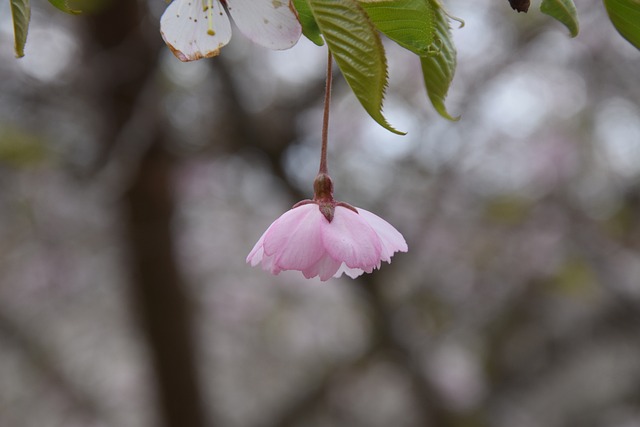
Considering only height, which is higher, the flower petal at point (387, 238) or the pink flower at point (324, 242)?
the pink flower at point (324, 242)

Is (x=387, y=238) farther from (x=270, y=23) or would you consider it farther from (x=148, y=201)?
(x=148, y=201)

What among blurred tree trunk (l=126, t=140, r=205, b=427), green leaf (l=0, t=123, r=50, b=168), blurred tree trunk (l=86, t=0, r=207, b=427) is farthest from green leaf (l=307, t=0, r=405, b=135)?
blurred tree trunk (l=126, t=140, r=205, b=427)

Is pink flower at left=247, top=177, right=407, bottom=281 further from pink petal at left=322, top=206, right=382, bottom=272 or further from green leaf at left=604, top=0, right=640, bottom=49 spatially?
green leaf at left=604, top=0, right=640, bottom=49

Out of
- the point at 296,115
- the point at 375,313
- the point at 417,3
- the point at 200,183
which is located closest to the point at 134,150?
the point at 296,115

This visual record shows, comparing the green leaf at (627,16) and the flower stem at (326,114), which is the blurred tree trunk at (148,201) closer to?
the flower stem at (326,114)

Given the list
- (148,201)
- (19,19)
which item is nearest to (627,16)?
(19,19)

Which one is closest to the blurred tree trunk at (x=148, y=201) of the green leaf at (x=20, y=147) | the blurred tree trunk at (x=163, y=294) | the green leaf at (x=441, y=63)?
the blurred tree trunk at (x=163, y=294)
